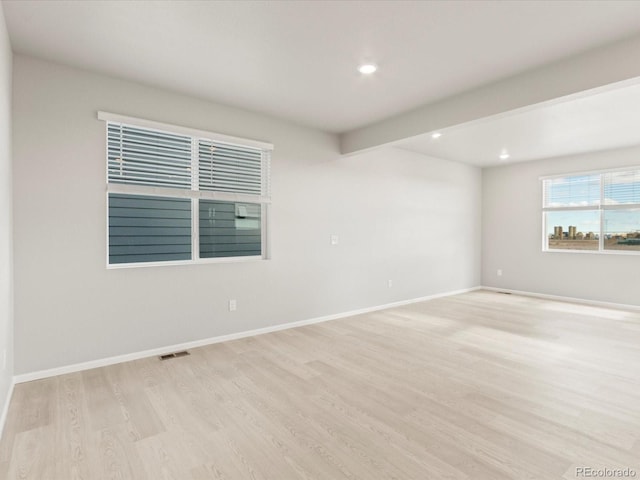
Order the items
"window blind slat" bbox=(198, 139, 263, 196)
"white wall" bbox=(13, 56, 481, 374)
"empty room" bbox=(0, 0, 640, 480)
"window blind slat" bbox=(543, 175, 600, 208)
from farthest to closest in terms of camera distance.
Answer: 1. "window blind slat" bbox=(543, 175, 600, 208)
2. "window blind slat" bbox=(198, 139, 263, 196)
3. "white wall" bbox=(13, 56, 481, 374)
4. "empty room" bbox=(0, 0, 640, 480)

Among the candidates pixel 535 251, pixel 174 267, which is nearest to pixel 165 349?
pixel 174 267

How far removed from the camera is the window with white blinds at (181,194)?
3.39 meters

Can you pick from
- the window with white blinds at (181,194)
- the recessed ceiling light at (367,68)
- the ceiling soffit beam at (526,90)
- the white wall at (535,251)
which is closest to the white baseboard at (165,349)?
the window with white blinds at (181,194)

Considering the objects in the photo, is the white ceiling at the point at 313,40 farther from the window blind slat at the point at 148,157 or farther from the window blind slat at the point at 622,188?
the window blind slat at the point at 622,188

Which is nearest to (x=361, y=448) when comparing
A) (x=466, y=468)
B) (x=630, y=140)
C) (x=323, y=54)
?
(x=466, y=468)

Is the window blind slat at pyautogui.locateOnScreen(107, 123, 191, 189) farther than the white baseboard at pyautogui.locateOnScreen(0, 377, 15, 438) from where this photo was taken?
Yes

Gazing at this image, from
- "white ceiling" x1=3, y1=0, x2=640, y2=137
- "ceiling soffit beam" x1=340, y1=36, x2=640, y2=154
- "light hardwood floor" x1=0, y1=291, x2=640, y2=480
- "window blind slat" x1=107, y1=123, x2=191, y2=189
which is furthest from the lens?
"window blind slat" x1=107, y1=123, x2=191, y2=189

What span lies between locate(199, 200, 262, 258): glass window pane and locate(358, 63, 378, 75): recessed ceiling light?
2.04m

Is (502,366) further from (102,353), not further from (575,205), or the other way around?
(575,205)

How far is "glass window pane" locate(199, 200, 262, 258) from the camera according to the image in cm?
395

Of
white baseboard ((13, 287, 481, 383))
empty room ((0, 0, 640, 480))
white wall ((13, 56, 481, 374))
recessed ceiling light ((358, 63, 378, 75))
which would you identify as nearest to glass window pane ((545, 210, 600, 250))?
empty room ((0, 0, 640, 480))

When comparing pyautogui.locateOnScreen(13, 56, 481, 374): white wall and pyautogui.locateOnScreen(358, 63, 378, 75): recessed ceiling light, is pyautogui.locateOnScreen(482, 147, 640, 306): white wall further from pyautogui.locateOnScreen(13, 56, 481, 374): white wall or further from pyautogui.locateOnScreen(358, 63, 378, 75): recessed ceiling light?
pyautogui.locateOnScreen(358, 63, 378, 75): recessed ceiling light

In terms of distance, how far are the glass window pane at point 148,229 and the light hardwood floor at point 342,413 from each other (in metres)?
1.06

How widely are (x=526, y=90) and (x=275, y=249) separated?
310 centimetres
